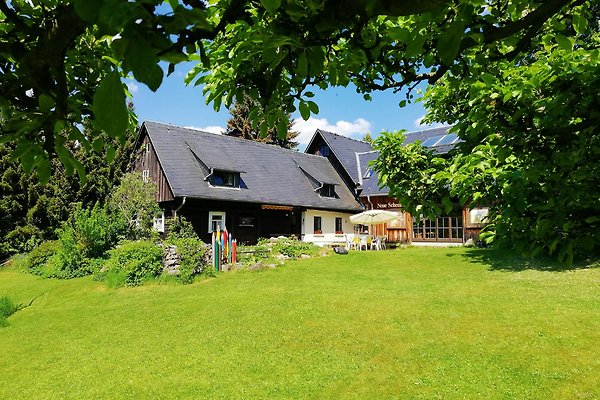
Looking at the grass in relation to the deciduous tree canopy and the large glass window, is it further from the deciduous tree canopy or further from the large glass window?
the large glass window

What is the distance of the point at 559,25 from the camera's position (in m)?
2.81

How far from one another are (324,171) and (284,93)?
3057cm

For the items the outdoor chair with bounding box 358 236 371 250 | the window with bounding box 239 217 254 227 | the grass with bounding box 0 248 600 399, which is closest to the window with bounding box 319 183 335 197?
the outdoor chair with bounding box 358 236 371 250

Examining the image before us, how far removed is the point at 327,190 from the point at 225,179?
877 centimetres

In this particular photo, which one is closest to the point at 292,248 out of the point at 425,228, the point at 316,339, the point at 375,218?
the point at 375,218

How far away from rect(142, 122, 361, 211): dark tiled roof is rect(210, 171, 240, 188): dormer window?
Result: 399 mm

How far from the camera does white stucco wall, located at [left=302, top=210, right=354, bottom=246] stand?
2855 centimetres

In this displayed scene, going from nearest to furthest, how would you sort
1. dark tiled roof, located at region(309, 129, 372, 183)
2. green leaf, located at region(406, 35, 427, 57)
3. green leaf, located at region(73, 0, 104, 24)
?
green leaf, located at region(73, 0, 104, 24), green leaf, located at region(406, 35, 427, 57), dark tiled roof, located at region(309, 129, 372, 183)

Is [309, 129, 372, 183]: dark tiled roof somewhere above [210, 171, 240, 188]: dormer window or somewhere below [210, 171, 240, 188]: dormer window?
above

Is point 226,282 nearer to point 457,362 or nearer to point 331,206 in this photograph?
point 457,362

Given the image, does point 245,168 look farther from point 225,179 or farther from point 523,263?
point 523,263

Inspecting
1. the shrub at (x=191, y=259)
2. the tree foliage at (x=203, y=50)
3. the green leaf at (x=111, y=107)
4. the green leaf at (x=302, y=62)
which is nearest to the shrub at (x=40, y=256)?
the shrub at (x=191, y=259)

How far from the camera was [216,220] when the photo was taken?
78.7 feet

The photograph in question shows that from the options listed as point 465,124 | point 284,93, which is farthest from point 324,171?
point 284,93
